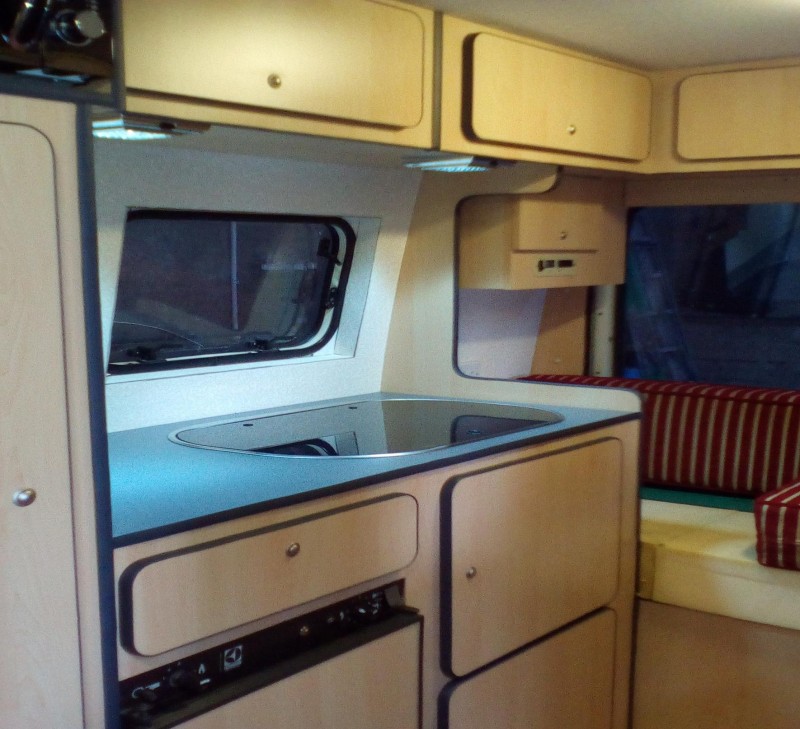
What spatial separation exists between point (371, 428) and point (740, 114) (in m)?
1.30

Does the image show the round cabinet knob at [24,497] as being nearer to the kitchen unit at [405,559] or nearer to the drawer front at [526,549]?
the kitchen unit at [405,559]

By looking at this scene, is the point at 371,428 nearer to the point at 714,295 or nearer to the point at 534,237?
the point at 534,237

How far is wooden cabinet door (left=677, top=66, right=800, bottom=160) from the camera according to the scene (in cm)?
257

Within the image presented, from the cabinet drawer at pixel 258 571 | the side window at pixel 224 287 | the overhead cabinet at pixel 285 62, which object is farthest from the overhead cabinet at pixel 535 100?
the cabinet drawer at pixel 258 571

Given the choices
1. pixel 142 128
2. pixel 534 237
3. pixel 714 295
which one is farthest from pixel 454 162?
pixel 714 295

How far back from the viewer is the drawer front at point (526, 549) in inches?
76.3

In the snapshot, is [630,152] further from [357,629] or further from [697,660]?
[357,629]

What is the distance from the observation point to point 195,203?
216cm

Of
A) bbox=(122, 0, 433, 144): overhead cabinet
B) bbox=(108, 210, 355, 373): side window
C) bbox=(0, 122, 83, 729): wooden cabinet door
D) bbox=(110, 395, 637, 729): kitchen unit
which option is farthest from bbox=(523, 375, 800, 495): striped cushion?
bbox=(0, 122, 83, 729): wooden cabinet door

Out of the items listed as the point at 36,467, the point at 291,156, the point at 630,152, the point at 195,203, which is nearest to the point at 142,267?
the point at 195,203

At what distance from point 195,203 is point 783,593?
1585 mm

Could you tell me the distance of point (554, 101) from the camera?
2.38m

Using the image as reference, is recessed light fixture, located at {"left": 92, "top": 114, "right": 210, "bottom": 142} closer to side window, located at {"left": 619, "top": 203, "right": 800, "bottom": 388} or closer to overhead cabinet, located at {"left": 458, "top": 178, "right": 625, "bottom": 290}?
overhead cabinet, located at {"left": 458, "top": 178, "right": 625, "bottom": 290}

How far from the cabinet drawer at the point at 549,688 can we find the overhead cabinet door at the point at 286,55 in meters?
1.15
